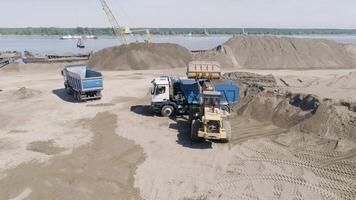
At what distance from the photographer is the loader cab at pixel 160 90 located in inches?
882

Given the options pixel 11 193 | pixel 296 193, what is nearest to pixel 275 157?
pixel 296 193

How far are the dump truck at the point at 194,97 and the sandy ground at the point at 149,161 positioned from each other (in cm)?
88

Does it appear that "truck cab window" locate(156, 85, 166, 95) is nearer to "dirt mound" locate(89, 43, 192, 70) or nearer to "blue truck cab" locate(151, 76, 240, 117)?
"blue truck cab" locate(151, 76, 240, 117)

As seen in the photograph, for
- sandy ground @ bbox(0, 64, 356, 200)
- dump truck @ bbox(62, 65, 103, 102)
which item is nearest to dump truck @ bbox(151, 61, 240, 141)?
sandy ground @ bbox(0, 64, 356, 200)

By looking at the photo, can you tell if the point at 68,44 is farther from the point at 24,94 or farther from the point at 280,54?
the point at 24,94

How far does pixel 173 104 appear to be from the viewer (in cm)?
2270

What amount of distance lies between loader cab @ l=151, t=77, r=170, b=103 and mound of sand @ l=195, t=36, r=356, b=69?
26.9 m

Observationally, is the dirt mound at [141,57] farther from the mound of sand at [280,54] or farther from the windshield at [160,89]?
the windshield at [160,89]

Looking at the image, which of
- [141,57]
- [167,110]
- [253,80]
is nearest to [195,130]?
[167,110]

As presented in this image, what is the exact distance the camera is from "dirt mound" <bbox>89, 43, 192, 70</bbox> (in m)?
48.0

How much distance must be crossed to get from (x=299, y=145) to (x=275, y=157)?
2.14 m

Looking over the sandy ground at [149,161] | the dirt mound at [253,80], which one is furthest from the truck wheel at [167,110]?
the dirt mound at [253,80]

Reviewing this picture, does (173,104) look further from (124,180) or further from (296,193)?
(296,193)

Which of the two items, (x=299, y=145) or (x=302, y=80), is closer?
(x=299, y=145)
